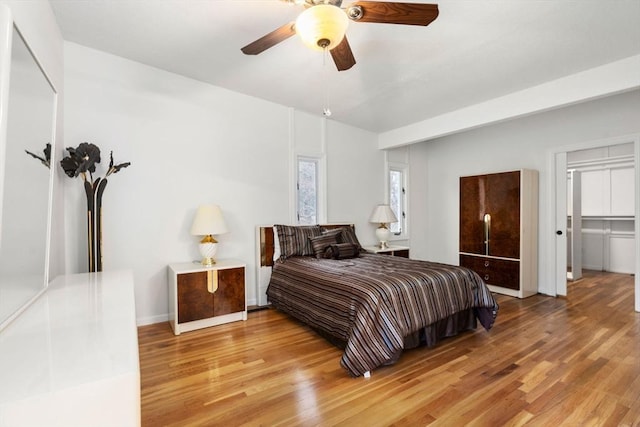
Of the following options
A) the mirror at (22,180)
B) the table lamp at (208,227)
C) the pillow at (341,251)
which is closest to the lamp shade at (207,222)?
the table lamp at (208,227)

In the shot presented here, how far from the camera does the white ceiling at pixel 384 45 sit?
2.25 meters

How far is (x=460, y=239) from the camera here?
5.05 meters

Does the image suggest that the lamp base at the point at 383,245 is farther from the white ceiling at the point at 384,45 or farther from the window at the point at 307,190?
the white ceiling at the point at 384,45

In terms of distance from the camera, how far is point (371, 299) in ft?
7.64

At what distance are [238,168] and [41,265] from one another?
2.33m

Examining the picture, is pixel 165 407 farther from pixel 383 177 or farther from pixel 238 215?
pixel 383 177

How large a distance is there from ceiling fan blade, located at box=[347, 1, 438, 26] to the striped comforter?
1.80 meters

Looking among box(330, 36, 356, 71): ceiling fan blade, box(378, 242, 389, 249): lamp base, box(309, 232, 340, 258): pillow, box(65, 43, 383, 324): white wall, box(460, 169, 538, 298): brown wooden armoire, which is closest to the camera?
box(330, 36, 356, 71): ceiling fan blade

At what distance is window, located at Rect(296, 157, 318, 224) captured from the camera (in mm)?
4434

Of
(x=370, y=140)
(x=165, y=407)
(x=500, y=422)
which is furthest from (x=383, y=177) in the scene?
(x=165, y=407)

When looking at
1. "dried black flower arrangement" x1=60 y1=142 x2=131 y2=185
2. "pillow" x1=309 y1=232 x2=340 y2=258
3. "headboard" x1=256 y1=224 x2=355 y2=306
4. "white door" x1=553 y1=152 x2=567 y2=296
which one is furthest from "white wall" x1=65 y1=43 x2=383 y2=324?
"white door" x1=553 y1=152 x2=567 y2=296

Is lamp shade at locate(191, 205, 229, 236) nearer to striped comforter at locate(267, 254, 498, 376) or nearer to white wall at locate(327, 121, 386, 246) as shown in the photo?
striped comforter at locate(267, 254, 498, 376)

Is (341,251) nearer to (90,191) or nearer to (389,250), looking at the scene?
(389,250)

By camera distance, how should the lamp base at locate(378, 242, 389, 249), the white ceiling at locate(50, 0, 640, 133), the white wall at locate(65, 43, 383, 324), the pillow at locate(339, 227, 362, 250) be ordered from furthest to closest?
1. the lamp base at locate(378, 242, 389, 249)
2. the pillow at locate(339, 227, 362, 250)
3. the white wall at locate(65, 43, 383, 324)
4. the white ceiling at locate(50, 0, 640, 133)
